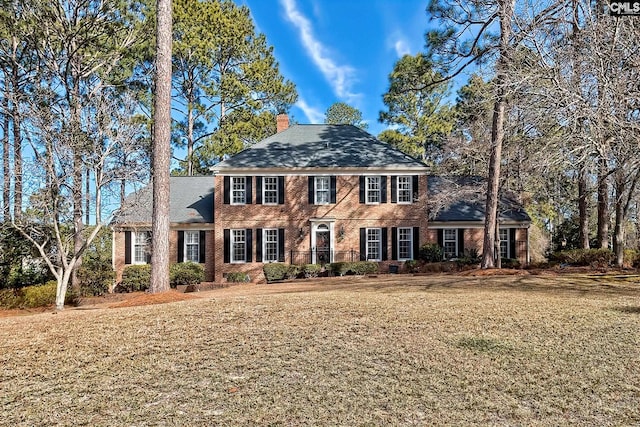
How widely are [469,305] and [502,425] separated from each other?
453 centimetres

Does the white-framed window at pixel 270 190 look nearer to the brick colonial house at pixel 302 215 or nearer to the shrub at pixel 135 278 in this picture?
the brick colonial house at pixel 302 215

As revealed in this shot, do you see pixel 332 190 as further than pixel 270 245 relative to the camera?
Yes

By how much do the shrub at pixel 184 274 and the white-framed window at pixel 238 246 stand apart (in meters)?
1.84

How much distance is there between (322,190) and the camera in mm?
18844

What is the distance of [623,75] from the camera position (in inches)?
309

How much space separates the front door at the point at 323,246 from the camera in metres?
18.7

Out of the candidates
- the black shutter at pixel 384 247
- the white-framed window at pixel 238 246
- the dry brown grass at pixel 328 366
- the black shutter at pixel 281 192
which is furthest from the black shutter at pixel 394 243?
the dry brown grass at pixel 328 366

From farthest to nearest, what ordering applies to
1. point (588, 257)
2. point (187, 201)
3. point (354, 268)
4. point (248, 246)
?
point (187, 201) → point (248, 246) → point (354, 268) → point (588, 257)

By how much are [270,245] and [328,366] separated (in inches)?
573

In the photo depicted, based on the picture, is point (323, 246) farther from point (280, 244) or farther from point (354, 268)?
point (354, 268)

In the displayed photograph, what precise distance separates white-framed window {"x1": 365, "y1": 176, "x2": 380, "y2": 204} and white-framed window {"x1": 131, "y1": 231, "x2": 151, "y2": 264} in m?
11.0

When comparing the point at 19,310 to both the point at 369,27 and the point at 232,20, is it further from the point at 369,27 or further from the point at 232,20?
the point at 232,20

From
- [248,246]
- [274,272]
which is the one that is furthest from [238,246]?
[274,272]

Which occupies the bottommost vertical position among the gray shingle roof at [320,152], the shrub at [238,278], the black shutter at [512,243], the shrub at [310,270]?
the shrub at [238,278]
